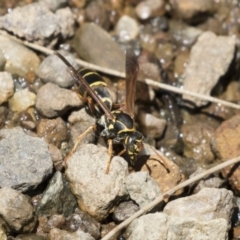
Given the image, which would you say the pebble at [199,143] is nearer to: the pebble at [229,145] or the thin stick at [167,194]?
the pebble at [229,145]

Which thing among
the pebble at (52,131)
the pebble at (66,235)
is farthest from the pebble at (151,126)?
the pebble at (66,235)

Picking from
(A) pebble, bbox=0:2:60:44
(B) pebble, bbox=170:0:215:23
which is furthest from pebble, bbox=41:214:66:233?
(B) pebble, bbox=170:0:215:23

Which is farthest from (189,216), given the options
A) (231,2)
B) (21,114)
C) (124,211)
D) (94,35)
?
(231,2)

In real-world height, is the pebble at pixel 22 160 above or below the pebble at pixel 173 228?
above

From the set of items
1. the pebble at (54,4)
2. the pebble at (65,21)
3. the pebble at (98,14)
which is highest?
the pebble at (54,4)

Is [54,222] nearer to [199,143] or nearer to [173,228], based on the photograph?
[173,228]
